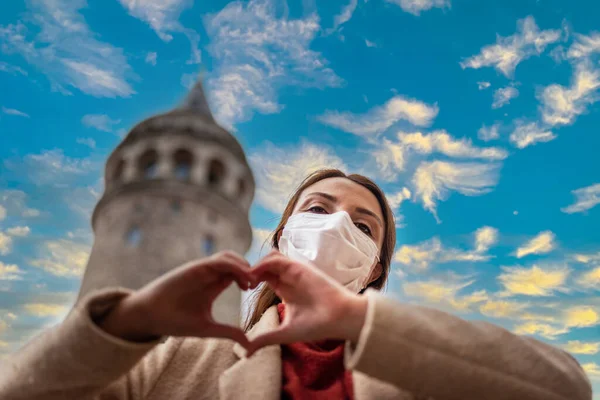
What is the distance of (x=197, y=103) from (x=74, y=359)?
44.1ft

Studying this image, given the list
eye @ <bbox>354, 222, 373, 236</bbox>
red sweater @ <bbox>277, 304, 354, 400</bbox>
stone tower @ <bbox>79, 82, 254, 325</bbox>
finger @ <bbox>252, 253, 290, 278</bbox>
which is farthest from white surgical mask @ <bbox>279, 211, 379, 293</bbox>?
stone tower @ <bbox>79, 82, 254, 325</bbox>

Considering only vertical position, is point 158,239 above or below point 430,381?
above

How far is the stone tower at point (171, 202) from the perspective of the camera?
34.9 feet

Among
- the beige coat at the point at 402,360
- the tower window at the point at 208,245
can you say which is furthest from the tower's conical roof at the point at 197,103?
the beige coat at the point at 402,360

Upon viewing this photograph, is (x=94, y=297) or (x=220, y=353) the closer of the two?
(x=94, y=297)

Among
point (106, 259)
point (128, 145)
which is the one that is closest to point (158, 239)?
point (106, 259)

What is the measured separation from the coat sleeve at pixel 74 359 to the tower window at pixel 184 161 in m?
11.5

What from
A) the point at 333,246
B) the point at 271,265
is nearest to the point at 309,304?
the point at 271,265

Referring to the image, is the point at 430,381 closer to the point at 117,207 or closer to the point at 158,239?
the point at 158,239

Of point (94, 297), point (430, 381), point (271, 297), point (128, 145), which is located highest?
point (128, 145)

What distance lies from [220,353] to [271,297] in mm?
449

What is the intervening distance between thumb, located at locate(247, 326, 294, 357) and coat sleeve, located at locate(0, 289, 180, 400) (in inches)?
8.8

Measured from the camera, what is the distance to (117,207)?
11617 millimetres

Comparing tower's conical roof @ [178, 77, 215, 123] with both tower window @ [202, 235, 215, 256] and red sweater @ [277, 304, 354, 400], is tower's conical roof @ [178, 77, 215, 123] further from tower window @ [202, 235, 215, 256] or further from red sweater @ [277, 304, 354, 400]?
red sweater @ [277, 304, 354, 400]
